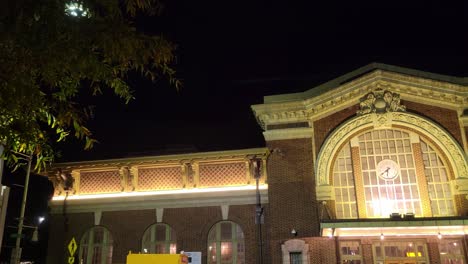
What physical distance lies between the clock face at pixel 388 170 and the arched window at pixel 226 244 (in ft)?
23.2

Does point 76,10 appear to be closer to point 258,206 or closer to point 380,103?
point 258,206

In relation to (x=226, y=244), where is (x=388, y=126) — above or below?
above

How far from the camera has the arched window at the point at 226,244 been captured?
21.2 meters

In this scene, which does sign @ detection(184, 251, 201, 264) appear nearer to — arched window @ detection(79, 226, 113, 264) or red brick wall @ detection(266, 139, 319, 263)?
red brick wall @ detection(266, 139, 319, 263)

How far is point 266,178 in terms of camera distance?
21.9 m

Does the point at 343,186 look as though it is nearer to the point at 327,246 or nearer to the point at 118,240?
the point at 327,246

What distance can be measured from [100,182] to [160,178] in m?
3.31

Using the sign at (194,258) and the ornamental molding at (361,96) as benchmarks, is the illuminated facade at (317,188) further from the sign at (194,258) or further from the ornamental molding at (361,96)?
the sign at (194,258)

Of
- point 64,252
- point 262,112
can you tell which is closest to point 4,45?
point 262,112

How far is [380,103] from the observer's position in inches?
837

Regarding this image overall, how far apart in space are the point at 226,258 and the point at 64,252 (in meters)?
8.47

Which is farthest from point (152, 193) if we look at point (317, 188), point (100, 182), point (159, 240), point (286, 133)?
point (317, 188)

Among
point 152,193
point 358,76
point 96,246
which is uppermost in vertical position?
point 358,76

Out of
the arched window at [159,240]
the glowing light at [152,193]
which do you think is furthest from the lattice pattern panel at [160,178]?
the arched window at [159,240]
